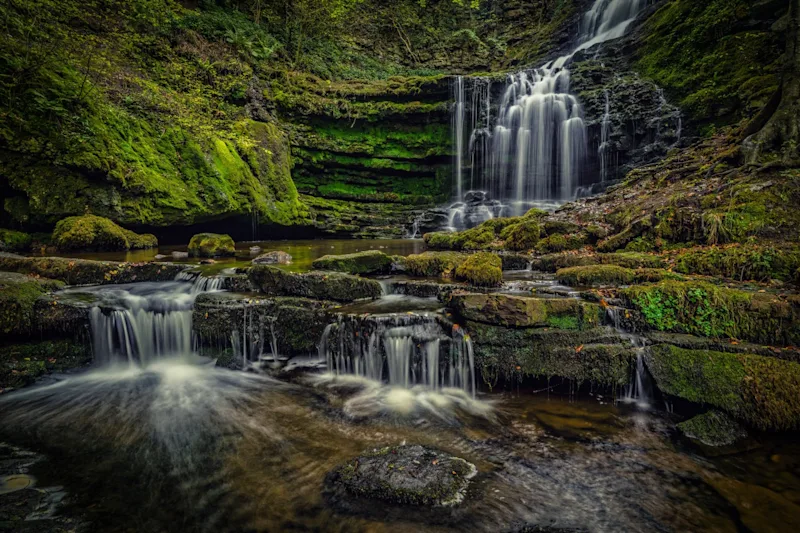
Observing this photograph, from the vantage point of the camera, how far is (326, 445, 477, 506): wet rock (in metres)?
2.99

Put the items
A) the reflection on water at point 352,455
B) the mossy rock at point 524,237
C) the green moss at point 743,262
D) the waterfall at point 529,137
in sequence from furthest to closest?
the waterfall at point 529,137 < the mossy rock at point 524,237 < the green moss at point 743,262 < the reflection on water at point 352,455

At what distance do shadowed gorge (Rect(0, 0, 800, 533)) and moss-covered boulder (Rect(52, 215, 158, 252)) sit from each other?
0.05m

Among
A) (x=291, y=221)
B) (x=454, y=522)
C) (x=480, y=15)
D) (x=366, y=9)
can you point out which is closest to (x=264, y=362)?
(x=454, y=522)

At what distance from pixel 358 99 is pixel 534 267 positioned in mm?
16631

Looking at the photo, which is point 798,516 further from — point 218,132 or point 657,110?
point 657,110

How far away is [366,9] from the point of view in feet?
95.7

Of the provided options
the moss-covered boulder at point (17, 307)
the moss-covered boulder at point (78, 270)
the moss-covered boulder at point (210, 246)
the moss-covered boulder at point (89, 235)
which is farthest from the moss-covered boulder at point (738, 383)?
the moss-covered boulder at point (89, 235)

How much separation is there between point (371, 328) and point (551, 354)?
2.44 m

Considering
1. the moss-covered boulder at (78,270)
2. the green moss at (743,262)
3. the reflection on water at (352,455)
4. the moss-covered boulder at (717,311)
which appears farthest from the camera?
the moss-covered boulder at (78,270)

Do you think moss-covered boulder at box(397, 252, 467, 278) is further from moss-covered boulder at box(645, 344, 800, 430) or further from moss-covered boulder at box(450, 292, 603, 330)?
moss-covered boulder at box(645, 344, 800, 430)

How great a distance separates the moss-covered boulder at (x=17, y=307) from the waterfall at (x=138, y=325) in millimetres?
655

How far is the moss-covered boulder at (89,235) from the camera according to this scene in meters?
9.18

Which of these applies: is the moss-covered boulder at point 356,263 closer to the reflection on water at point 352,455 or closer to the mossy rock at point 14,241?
the reflection on water at point 352,455

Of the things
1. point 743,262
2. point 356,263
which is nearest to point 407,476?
point 356,263
